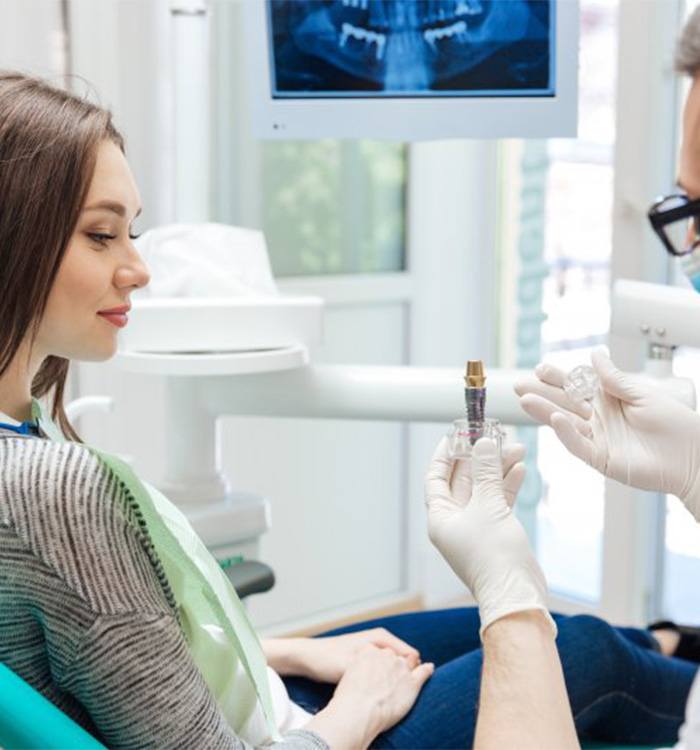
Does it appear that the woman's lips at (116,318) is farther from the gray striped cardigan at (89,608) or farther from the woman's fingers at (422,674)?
the woman's fingers at (422,674)

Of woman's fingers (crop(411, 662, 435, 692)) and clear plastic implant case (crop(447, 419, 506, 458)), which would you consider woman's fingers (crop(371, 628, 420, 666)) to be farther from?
clear plastic implant case (crop(447, 419, 506, 458))

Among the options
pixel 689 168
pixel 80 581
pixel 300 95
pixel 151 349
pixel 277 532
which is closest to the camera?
pixel 80 581

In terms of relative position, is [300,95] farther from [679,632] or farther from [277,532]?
[277,532]

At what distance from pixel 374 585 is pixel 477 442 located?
2.20 metres

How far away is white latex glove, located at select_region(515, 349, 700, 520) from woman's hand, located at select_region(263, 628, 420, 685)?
0.37 m

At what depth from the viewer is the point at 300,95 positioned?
188cm

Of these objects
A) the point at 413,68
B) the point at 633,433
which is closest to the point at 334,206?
the point at 413,68

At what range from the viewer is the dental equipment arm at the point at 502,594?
1.09 m

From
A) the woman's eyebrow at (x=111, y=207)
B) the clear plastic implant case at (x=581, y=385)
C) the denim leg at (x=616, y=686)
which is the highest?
the woman's eyebrow at (x=111, y=207)

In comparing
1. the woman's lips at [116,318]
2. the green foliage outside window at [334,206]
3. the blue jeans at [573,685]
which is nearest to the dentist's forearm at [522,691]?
the blue jeans at [573,685]

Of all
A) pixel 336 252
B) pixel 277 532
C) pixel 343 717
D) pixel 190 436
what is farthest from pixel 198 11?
pixel 277 532

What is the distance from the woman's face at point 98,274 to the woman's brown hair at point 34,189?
1 cm

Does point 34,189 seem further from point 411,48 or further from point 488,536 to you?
point 411,48

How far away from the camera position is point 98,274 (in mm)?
1160
